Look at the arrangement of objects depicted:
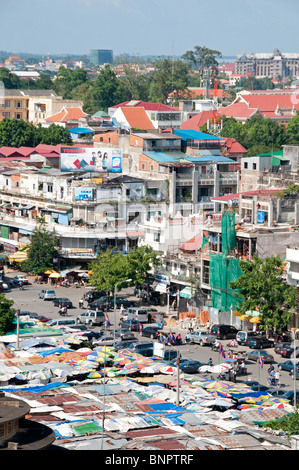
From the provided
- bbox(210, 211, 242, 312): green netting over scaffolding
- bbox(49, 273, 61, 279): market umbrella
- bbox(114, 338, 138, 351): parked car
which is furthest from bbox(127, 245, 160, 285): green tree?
bbox(114, 338, 138, 351): parked car

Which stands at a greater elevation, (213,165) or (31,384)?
(213,165)

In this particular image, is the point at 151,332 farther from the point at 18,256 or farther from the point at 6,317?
the point at 18,256

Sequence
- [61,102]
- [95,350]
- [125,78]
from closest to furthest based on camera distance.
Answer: [95,350] < [61,102] < [125,78]

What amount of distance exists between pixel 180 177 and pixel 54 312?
1802 centimetres

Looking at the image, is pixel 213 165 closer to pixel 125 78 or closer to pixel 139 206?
pixel 139 206

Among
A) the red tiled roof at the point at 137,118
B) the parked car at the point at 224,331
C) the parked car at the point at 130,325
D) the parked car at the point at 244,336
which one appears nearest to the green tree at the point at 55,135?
the red tiled roof at the point at 137,118

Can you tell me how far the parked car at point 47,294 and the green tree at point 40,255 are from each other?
4265mm

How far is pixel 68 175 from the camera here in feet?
211

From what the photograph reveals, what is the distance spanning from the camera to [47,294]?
164 ft

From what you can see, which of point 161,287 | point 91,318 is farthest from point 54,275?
point 91,318

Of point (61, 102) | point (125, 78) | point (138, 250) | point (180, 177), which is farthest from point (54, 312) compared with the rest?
point (125, 78)

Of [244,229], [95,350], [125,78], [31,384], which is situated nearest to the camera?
[31,384]

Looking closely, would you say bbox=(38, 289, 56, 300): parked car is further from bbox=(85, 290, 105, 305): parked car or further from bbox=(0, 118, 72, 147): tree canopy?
bbox=(0, 118, 72, 147): tree canopy

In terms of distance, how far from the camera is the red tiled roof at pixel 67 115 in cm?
10619
